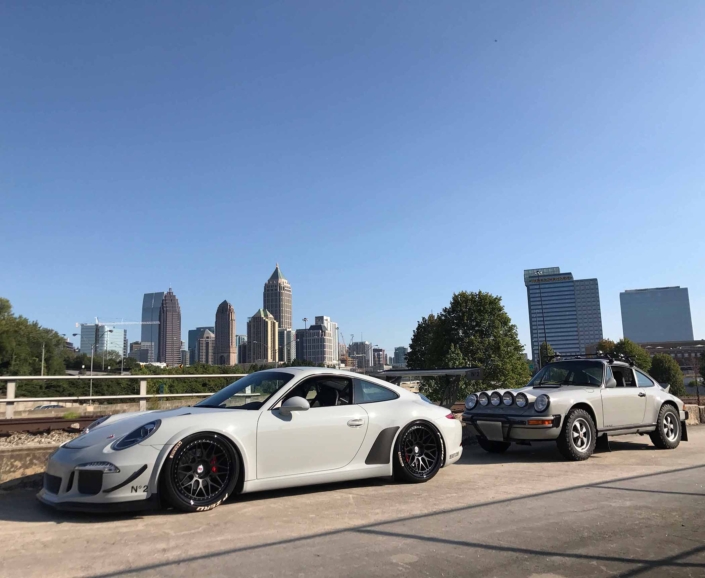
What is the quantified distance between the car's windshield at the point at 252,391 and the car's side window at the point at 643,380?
6.34 metres

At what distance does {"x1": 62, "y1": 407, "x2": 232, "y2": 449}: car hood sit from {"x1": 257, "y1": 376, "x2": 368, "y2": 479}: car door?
448mm

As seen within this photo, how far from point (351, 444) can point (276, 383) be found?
3.34 ft

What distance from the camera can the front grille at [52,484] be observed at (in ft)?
15.3

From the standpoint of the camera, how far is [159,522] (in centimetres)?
444

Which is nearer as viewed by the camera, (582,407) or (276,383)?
(276,383)

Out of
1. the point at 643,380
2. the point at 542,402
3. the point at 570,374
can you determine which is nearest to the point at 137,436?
the point at 542,402

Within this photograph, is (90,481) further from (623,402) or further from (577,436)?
(623,402)

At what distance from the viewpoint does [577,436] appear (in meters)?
7.75

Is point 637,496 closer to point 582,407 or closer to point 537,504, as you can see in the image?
point 537,504

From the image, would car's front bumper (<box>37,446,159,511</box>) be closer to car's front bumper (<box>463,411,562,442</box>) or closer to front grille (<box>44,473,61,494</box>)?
front grille (<box>44,473,61,494</box>)

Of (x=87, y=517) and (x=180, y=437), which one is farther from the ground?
(x=180, y=437)

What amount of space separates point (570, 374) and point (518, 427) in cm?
194

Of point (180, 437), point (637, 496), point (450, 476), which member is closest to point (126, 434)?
point (180, 437)

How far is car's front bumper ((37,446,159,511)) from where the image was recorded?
4.43m
